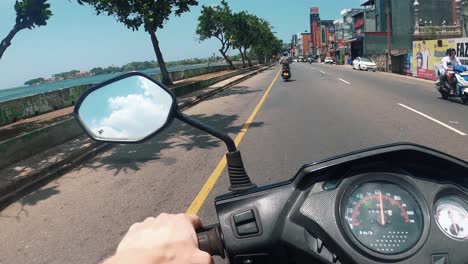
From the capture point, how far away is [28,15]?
13125 mm

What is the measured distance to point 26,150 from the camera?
29.5 feet

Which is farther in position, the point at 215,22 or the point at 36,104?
the point at 215,22

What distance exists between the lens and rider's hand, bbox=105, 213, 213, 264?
4.99 ft

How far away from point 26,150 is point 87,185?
2744mm

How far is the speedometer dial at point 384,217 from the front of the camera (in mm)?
1722

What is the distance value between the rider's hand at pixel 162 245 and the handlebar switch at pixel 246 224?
21 centimetres

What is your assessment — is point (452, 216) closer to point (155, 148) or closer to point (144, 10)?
point (155, 148)

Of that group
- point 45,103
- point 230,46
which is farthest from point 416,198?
point 230,46

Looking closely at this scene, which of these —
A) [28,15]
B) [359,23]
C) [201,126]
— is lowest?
[201,126]

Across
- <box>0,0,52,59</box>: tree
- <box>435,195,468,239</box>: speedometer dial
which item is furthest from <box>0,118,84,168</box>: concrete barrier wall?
<box>435,195,468,239</box>: speedometer dial

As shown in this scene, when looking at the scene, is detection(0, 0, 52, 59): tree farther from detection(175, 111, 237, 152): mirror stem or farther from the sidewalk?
detection(175, 111, 237, 152): mirror stem

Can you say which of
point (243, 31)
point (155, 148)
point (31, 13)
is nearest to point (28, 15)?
point (31, 13)

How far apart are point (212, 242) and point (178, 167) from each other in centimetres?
586

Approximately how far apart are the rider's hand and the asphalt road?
2.77 m
